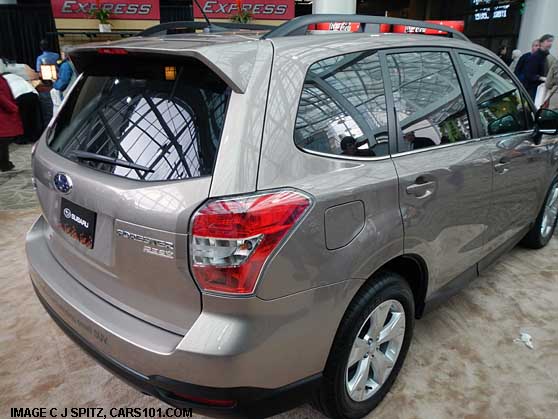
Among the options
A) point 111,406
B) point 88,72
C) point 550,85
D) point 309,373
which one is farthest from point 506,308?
point 550,85

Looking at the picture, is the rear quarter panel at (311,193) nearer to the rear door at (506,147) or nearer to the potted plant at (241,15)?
the rear door at (506,147)

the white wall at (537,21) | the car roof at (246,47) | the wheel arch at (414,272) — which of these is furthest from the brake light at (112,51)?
the white wall at (537,21)

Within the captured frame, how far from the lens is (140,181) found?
1528 mm

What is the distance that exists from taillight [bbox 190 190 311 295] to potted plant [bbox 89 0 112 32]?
47.8 feet

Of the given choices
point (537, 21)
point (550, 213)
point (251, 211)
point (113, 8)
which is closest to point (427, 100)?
point (251, 211)

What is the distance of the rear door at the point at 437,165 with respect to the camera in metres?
1.96

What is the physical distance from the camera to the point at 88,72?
6.77 ft

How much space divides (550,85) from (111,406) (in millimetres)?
8067

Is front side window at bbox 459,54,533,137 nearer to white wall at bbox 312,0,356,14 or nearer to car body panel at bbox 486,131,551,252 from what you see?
car body panel at bbox 486,131,551,252

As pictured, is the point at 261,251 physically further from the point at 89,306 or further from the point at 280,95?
the point at 89,306

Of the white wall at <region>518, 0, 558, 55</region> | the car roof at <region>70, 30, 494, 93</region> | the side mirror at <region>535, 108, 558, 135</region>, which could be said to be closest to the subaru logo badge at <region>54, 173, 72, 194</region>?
the car roof at <region>70, 30, 494, 93</region>

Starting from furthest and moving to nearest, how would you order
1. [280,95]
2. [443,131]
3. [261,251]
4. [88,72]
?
1. [443,131]
2. [88,72]
3. [280,95]
4. [261,251]

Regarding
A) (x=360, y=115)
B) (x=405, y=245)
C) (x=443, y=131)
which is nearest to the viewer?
(x=360, y=115)

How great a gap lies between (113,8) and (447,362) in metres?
15.0
